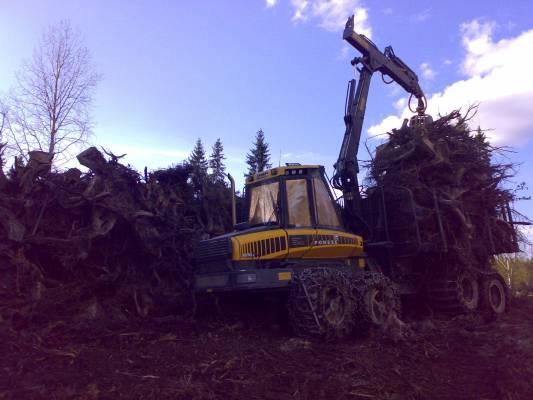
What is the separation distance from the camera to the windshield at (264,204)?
8031 millimetres

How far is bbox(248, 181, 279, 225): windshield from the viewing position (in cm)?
803

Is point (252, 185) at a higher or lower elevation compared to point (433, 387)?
higher

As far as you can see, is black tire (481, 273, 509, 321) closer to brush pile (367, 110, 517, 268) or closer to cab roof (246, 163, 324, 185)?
brush pile (367, 110, 517, 268)

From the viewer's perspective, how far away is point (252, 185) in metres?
8.77

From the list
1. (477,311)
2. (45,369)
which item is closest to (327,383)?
(45,369)

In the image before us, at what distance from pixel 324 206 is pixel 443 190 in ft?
10.3

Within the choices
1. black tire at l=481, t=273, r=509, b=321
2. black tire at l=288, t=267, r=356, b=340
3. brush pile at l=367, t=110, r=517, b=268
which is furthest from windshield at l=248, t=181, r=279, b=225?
black tire at l=481, t=273, r=509, b=321

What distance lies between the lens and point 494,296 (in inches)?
433

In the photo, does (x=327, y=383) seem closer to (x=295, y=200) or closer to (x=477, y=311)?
(x=295, y=200)

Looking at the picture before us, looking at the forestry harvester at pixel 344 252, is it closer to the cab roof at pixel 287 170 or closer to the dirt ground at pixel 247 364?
the cab roof at pixel 287 170

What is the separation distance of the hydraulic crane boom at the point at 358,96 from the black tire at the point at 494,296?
3354 mm

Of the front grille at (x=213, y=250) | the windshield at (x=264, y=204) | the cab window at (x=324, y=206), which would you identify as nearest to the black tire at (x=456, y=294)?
the cab window at (x=324, y=206)

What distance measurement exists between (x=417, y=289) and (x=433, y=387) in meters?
5.65

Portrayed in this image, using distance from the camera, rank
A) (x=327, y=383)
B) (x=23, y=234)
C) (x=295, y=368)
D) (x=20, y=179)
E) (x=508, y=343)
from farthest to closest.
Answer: (x=20, y=179)
(x=23, y=234)
(x=508, y=343)
(x=295, y=368)
(x=327, y=383)
